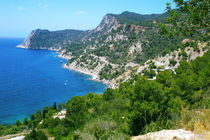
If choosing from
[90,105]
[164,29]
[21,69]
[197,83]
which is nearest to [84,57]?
[21,69]

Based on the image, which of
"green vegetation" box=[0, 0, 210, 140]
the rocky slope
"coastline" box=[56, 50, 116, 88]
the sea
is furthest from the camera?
"coastline" box=[56, 50, 116, 88]

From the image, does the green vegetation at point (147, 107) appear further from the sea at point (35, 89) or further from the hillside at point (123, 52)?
the hillside at point (123, 52)

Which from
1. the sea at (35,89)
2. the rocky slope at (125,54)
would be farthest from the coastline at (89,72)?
the sea at (35,89)

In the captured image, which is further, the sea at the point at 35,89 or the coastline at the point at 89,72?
the coastline at the point at 89,72

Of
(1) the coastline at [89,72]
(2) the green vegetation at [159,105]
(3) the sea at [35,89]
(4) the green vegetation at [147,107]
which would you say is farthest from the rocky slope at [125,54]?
(4) the green vegetation at [147,107]

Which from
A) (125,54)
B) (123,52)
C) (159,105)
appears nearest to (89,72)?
(123,52)

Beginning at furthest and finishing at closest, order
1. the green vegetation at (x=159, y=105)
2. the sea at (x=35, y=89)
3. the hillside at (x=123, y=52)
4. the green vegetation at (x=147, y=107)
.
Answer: the hillside at (x=123, y=52)
the sea at (x=35, y=89)
the green vegetation at (x=147, y=107)
the green vegetation at (x=159, y=105)

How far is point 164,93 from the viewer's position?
16250 mm

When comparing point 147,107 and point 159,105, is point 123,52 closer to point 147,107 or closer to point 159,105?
point 159,105

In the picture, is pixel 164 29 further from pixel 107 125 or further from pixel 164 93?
pixel 164 93

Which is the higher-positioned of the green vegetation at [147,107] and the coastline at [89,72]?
the green vegetation at [147,107]

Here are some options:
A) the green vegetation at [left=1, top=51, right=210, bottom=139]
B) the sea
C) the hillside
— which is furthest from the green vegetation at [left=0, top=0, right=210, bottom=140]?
the hillside

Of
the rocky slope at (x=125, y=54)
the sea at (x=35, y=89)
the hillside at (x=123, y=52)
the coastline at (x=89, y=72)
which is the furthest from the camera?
the coastline at (x=89, y=72)

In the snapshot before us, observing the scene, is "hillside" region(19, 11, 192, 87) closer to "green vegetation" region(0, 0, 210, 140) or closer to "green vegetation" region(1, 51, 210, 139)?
"green vegetation" region(0, 0, 210, 140)
